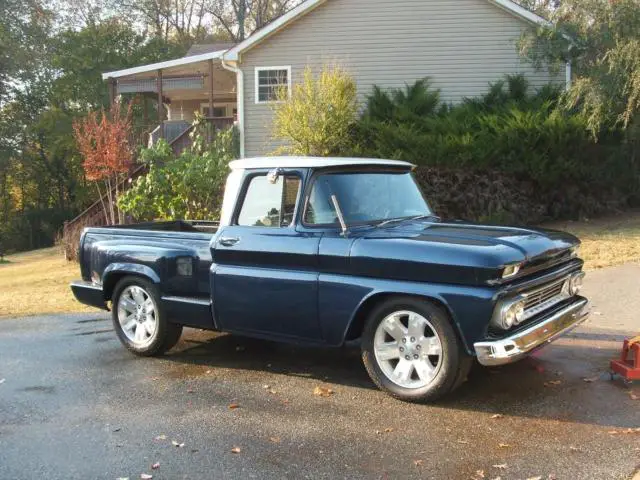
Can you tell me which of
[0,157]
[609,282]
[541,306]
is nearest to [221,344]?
[541,306]

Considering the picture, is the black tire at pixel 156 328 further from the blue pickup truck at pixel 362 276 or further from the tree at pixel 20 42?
the tree at pixel 20 42

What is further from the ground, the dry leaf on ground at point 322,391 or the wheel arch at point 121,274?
the wheel arch at point 121,274

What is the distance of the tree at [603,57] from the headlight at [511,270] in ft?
35.2

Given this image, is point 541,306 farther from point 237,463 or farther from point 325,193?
point 237,463

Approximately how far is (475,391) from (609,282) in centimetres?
513

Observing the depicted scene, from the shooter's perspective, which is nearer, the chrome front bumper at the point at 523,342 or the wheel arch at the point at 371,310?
the chrome front bumper at the point at 523,342

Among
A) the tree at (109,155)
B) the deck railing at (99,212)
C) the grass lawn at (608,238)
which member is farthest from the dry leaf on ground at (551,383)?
the deck railing at (99,212)

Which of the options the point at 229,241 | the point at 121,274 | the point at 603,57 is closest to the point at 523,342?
the point at 229,241

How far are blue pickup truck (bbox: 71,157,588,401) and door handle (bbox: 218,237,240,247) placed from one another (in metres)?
0.02

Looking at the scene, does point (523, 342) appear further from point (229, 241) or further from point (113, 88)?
point (113, 88)

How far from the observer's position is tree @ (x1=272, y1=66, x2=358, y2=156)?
1628cm

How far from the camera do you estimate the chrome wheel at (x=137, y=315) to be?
6273 millimetres

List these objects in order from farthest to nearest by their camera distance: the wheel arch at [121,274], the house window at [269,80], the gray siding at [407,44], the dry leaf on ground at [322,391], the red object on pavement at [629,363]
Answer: the house window at [269,80]
the gray siding at [407,44]
the wheel arch at [121,274]
the dry leaf on ground at [322,391]
the red object on pavement at [629,363]

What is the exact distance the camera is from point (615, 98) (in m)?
14.1
